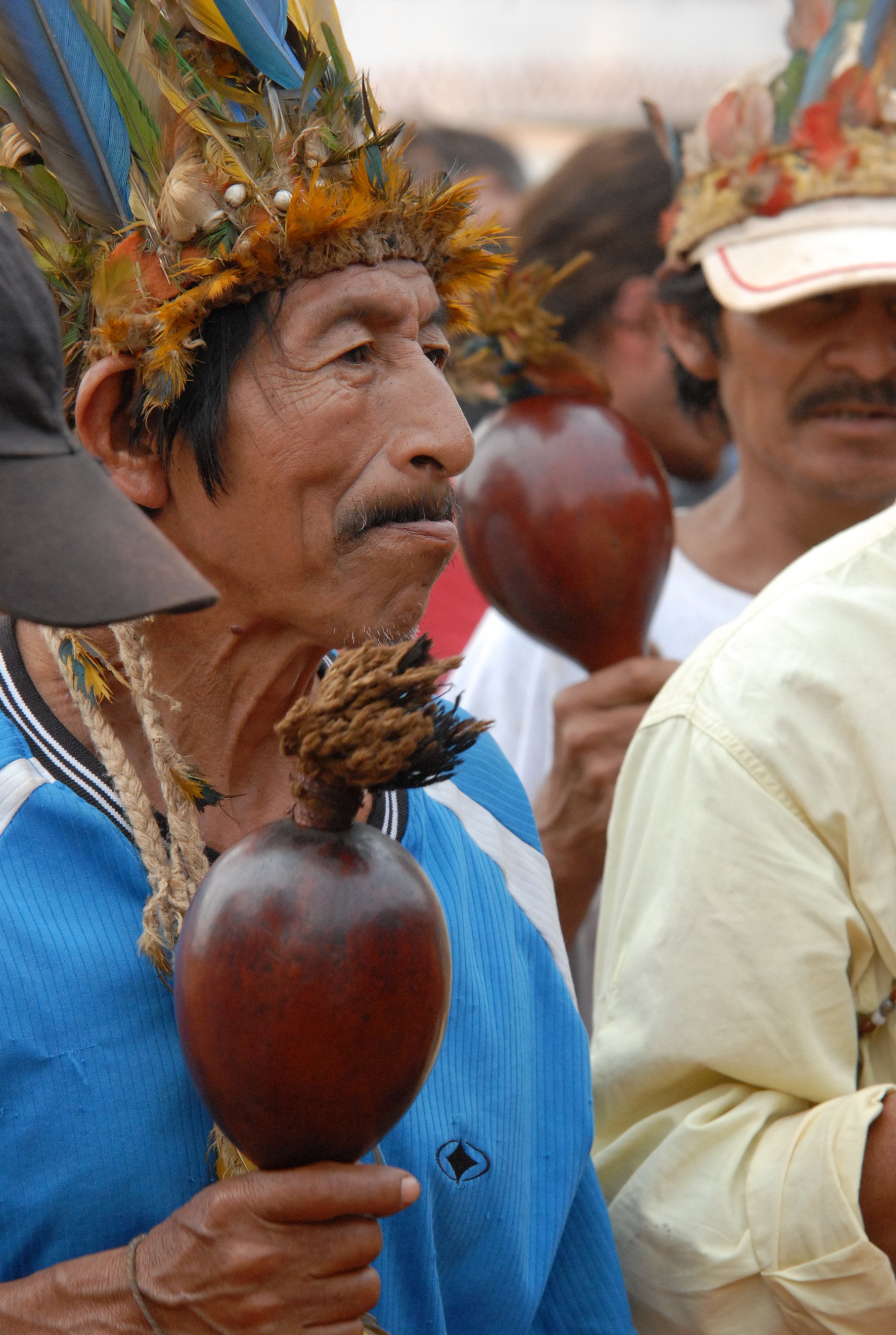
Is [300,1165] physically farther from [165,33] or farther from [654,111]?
[654,111]

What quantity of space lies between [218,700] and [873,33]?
2372mm

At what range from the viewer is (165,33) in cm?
165

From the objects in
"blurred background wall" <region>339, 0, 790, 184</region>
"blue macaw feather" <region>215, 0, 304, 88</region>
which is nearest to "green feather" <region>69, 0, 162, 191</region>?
"blue macaw feather" <region>215, 0, 304, 88</region>

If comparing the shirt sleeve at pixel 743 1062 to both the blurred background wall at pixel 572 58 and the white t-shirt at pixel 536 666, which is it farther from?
the blurred background wall at pixel 572 58

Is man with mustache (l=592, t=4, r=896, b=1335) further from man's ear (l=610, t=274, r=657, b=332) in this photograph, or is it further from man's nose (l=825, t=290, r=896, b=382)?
man's ear (l=610, t=274, r=657, b=332)

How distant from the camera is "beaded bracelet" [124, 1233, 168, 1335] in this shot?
128 centimetres

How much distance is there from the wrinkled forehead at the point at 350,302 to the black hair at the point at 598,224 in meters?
2.39

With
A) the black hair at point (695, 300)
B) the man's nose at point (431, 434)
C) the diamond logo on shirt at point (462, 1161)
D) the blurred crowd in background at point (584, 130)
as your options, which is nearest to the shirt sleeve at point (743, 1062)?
the diamond logo on shirt at point (462, 1161)

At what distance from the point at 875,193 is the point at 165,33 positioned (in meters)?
1.92

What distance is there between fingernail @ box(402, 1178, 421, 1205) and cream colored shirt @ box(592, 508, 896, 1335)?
23.9 inches

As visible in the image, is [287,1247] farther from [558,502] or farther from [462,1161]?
[558,502]

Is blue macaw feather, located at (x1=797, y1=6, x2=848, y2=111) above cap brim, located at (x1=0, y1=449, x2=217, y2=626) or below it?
below

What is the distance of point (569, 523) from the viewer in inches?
92.8

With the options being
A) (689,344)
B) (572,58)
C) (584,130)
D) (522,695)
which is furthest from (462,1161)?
(572,58)
